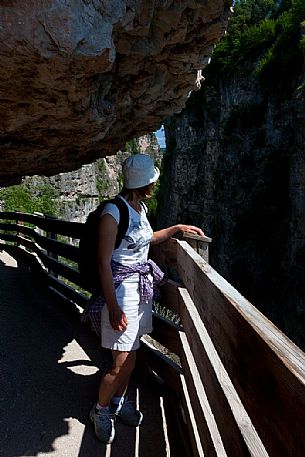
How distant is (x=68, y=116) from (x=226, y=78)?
2045cm

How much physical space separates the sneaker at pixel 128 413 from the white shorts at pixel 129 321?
507 millimetres

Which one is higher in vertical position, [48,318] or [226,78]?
[226,78]

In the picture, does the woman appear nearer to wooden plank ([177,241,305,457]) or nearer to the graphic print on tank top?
the graphic print on tank top

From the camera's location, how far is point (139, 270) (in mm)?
2916

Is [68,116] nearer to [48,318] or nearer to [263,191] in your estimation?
[48,318]

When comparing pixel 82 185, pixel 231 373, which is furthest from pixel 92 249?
pixel 82 185

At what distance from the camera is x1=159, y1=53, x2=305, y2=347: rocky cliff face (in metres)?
14.9

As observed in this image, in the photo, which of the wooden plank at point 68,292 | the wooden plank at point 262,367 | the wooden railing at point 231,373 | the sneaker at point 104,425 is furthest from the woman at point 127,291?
the wooden plank at point 68,292

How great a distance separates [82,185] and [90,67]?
93.8 ft

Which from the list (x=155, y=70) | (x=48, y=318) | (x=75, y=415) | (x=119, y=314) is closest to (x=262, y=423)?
(x=119, y=314)

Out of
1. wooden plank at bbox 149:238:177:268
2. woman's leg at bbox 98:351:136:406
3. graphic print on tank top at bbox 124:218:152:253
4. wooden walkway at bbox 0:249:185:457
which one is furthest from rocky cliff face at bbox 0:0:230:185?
wooden walkway at bbox 0:249:185:457

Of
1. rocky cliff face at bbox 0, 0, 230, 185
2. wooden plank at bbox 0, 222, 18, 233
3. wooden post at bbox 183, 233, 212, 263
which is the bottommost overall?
wooden plank at bbox 0, 222, 18, 233

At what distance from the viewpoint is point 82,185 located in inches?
1217

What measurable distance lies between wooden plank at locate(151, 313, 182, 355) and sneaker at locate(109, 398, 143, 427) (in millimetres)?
503
